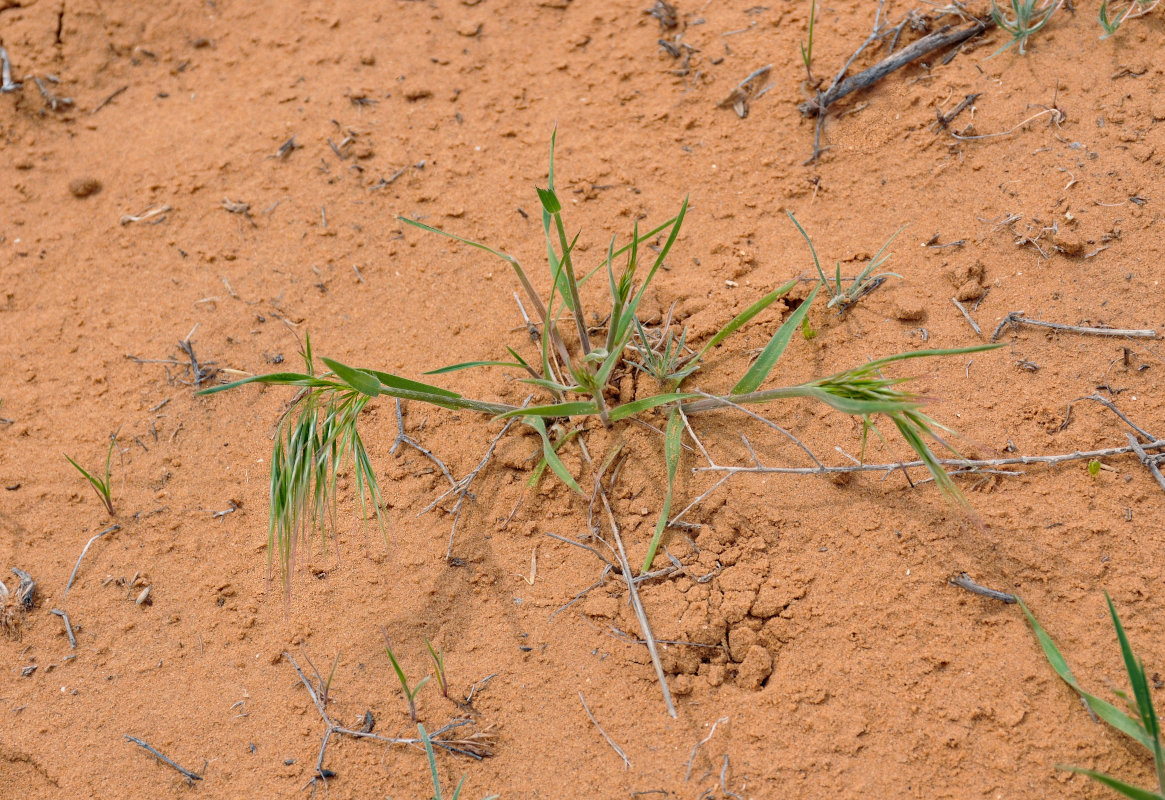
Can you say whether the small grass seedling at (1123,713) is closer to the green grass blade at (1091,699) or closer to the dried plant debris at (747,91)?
the green grass blade at (1091,699)

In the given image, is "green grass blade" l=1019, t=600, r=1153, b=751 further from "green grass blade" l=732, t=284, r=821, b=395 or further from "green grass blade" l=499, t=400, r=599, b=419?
"green grass blade" l=499, t=400, r=599, b=419

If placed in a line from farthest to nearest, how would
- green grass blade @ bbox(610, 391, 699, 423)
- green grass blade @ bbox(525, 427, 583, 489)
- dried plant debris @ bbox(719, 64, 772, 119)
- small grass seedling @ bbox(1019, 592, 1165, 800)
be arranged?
dried plant debris @ bbox(719, 64, 772, 119), green grass blade @ bbox(525, 427, 583, 489), green grass blade @ bbox(610, 391, 699, 423), small grass seedling @ bbox(1019, 592, 1165, 800)

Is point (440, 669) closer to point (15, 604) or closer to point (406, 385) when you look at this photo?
point (406, 385)

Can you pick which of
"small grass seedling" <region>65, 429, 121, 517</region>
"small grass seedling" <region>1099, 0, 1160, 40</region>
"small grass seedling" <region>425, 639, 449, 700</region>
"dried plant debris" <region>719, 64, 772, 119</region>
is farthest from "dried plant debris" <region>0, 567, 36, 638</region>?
"small grass seedling" <region>1099, 0, 1160, 40</region>

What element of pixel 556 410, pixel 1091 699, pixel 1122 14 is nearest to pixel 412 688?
pixel 556 410

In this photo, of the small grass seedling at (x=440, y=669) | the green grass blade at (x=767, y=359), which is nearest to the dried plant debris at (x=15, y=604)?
the small grass seedling at (x=440, y=669)

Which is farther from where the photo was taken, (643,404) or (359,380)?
(643,404)

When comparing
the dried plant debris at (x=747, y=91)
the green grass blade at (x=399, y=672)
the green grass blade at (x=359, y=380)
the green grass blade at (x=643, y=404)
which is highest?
the dried plant debris at (x=747, y=91)
